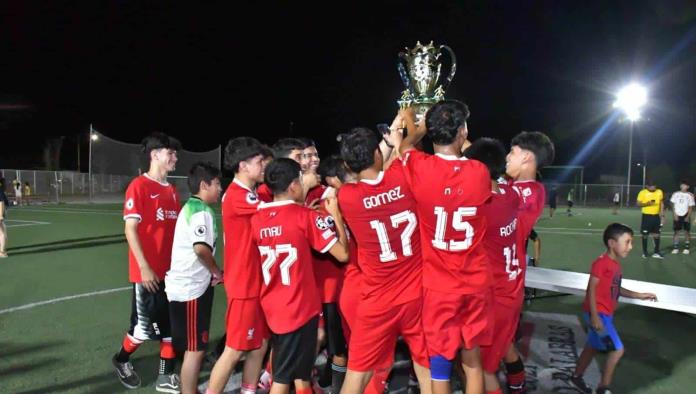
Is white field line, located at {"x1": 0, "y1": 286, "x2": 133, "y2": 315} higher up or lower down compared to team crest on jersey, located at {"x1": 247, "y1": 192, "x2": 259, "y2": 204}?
lower down

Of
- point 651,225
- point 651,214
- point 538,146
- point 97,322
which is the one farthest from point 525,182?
point 651,214

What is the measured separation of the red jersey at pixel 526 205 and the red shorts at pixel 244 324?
202 centimetres

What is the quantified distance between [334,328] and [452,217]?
5.54ft

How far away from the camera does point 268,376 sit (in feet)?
14.8

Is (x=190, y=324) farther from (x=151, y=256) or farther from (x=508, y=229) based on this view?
(x=508, y=229)

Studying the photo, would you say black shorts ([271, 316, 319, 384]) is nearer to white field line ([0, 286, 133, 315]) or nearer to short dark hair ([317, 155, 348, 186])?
short dark hair ([317, 155, 348, 186])

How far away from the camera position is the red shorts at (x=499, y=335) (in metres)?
3.41

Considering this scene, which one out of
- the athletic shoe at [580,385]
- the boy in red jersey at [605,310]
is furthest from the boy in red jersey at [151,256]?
the boy in red jersey at [605,310]

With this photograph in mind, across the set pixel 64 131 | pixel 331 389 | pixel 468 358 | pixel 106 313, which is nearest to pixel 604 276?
pixel 468 358

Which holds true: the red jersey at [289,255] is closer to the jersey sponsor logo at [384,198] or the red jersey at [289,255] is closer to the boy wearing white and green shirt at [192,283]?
the jersey sponsor logo at [384,198]

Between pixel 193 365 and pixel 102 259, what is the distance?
28.7ft

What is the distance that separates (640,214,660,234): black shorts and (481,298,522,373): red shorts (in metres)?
11.4

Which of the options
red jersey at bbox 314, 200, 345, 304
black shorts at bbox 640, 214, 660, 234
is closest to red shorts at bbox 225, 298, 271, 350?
red jersey at bbox 314, 200, 345, 304

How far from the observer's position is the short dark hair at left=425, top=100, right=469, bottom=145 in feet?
9.90
